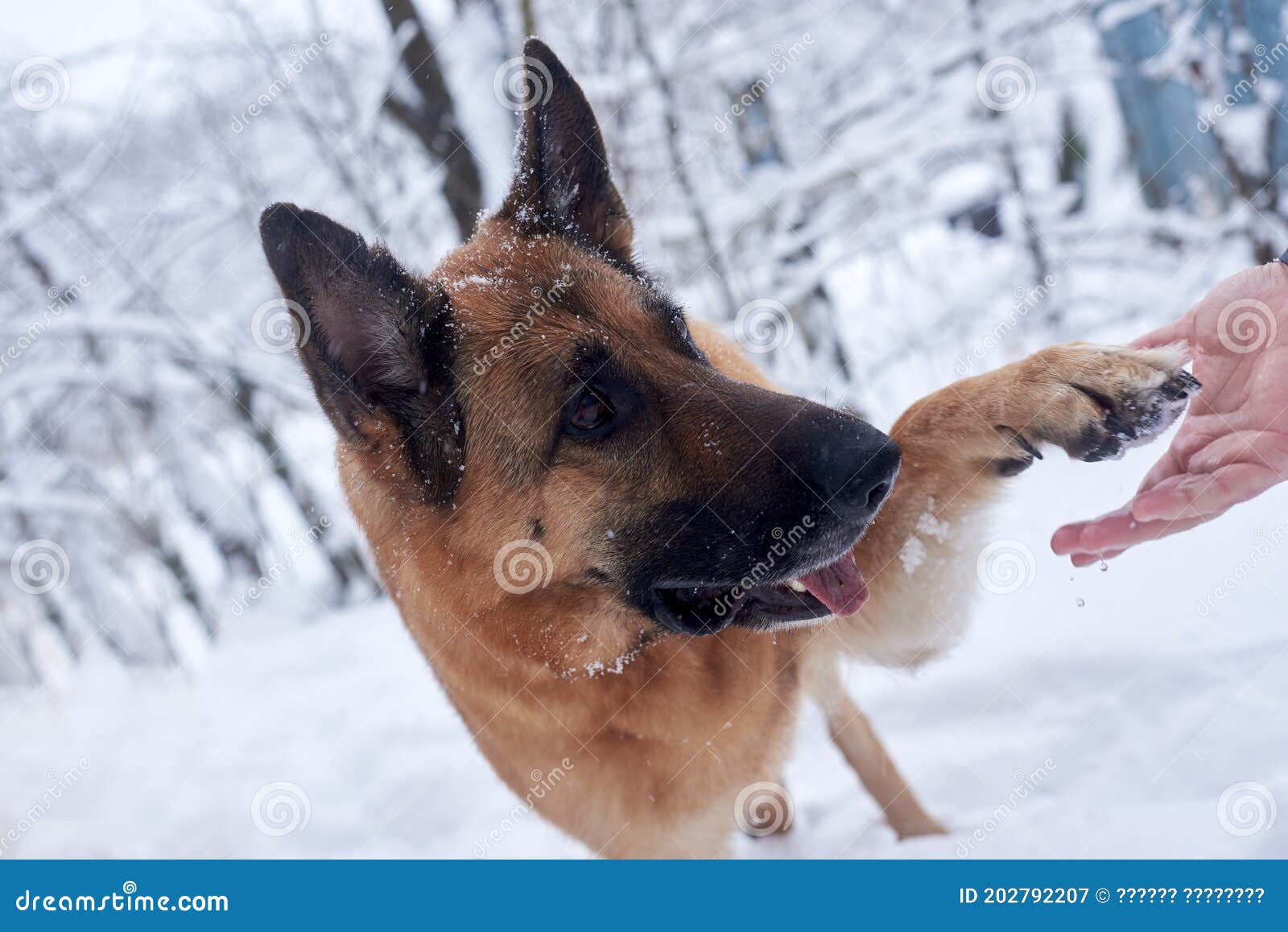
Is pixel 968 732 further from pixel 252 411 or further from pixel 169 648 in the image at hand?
pixel 169 648

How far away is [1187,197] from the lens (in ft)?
26.8

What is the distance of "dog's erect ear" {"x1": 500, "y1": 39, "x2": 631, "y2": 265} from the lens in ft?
8.54

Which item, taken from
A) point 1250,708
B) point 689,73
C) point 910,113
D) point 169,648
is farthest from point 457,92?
point 169,648

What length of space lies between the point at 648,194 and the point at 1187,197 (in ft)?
17.9

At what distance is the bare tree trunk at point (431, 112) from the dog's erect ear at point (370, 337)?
4.71m

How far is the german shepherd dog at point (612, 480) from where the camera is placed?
2.21 metres
